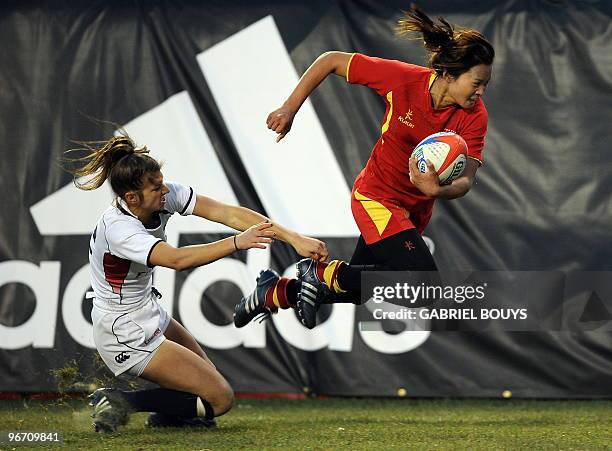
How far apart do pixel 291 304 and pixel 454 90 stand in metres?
1.46

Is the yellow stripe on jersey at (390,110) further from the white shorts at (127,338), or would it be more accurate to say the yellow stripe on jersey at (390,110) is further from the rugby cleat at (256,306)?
the white shorts at (127,338)

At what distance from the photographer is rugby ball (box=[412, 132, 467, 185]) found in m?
5.34

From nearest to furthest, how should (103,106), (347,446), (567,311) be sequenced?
(347,446) → (567,311) → (103,106)

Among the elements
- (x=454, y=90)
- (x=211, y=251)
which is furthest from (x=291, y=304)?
(x=454, y=90)

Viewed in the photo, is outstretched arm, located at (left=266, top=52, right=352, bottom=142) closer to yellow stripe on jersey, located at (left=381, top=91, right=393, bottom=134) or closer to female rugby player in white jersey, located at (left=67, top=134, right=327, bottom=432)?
yellow stripe on jersey, located at (left=381, top=91, right=393, bottom=134)

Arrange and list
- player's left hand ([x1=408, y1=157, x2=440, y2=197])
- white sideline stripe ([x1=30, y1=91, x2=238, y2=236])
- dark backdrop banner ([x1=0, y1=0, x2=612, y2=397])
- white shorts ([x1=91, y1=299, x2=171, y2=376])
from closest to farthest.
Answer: player's left hand ([x1=408, y1=157, x2=440, y2=197]), white shorts ([x1=91, y1=299, x2=171, y2=376]), dark backdrop banner ([x1=0, y1=0, x2=612, y2=397]), white sideline stripe ([x1=30, y1=91, x2=238, y2=236])

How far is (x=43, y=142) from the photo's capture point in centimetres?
786

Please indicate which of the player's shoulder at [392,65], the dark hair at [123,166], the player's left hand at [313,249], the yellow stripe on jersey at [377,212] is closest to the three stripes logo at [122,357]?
the dark hair at [123,166]

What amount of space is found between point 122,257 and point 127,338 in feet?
1.46

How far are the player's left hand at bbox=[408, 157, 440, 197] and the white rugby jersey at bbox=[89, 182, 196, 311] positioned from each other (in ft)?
4.33

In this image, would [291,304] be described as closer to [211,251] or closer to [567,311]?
[211,251]

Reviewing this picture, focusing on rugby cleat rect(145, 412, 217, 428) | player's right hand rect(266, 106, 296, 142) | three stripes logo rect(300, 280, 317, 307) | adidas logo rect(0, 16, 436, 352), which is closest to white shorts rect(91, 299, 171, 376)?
rugby cleat rect(145, 412, 217, 428)

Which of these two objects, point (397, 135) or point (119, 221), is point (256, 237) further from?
point (397, 135)

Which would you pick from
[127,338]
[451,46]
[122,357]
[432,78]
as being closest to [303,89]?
[432,78]
